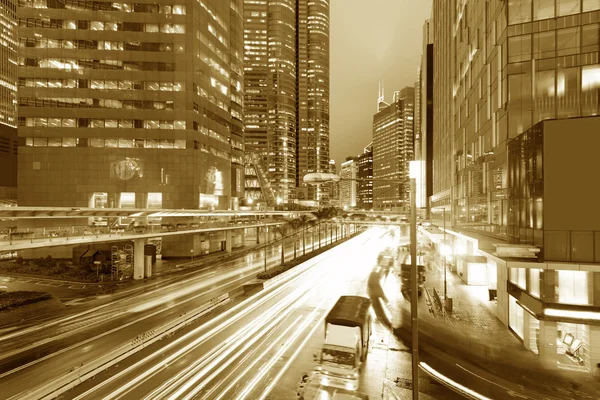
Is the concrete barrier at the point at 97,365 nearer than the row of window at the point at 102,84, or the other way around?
the concrete barrier at the point at 97,365

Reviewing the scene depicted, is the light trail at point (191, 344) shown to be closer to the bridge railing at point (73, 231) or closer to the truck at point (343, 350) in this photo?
the truck at point (343, 350)

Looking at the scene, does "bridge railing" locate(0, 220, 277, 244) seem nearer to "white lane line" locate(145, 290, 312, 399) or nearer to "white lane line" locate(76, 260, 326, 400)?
"white lane line" locate(76, 260, 326, 400)

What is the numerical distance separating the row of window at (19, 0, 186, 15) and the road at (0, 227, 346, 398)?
5320 centimetres

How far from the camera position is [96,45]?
2440 inches

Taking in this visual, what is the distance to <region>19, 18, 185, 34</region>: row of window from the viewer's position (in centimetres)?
6122

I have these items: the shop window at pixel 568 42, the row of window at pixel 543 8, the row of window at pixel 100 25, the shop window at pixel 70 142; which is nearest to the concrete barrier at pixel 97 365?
the shop window at pixel 568 42

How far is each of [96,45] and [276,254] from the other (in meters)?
52.0

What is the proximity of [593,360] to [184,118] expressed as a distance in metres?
64.6

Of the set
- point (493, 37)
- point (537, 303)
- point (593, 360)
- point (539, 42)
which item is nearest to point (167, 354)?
point (537, 303)

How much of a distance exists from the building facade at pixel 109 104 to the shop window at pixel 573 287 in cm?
5768

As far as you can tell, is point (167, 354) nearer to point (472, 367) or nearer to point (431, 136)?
point (472, 367)

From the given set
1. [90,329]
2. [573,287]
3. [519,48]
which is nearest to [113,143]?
[90,329]

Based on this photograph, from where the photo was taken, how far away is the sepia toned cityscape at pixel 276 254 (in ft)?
56.0

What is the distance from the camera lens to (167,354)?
18.6m
